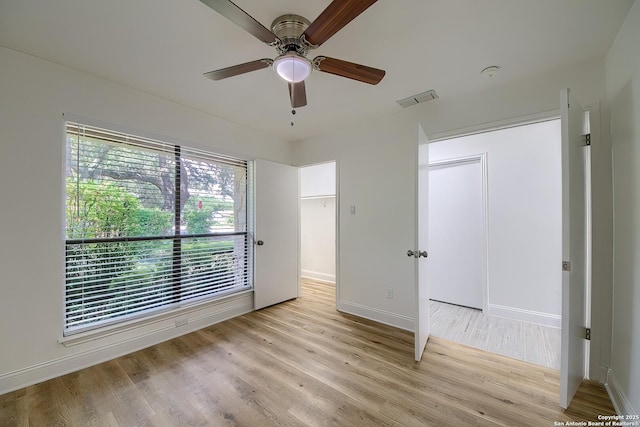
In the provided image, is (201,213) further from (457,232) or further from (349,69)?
(457,232)

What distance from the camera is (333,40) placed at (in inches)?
68.0

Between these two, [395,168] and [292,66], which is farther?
[395,168]

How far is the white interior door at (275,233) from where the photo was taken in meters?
3.47

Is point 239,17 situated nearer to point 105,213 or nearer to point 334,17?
point 334,17

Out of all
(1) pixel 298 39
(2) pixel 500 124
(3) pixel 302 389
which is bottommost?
(3) pixel 302 389

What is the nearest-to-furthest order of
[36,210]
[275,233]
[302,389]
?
[302,389]
[36,210]
[275,233]

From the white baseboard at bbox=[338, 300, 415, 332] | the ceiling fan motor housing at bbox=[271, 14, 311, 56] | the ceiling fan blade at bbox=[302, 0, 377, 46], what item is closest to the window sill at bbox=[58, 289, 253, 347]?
the white baseboard at bbox=[338, 300, 415, 332]

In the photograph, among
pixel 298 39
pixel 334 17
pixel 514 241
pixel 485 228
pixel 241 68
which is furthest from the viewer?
pixel 485 228

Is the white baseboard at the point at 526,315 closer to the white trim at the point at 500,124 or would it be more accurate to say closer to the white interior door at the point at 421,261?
the white interior door at the point at 421,261

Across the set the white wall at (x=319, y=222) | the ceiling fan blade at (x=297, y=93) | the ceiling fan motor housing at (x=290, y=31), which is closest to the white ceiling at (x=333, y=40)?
the ceiling fan motor housing at (x=290, y=31)

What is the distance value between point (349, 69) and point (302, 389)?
7.32ft

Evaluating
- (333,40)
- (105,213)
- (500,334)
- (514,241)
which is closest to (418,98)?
(333,40)

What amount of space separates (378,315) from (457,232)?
162 cm

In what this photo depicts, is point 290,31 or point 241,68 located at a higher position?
point 290,31
